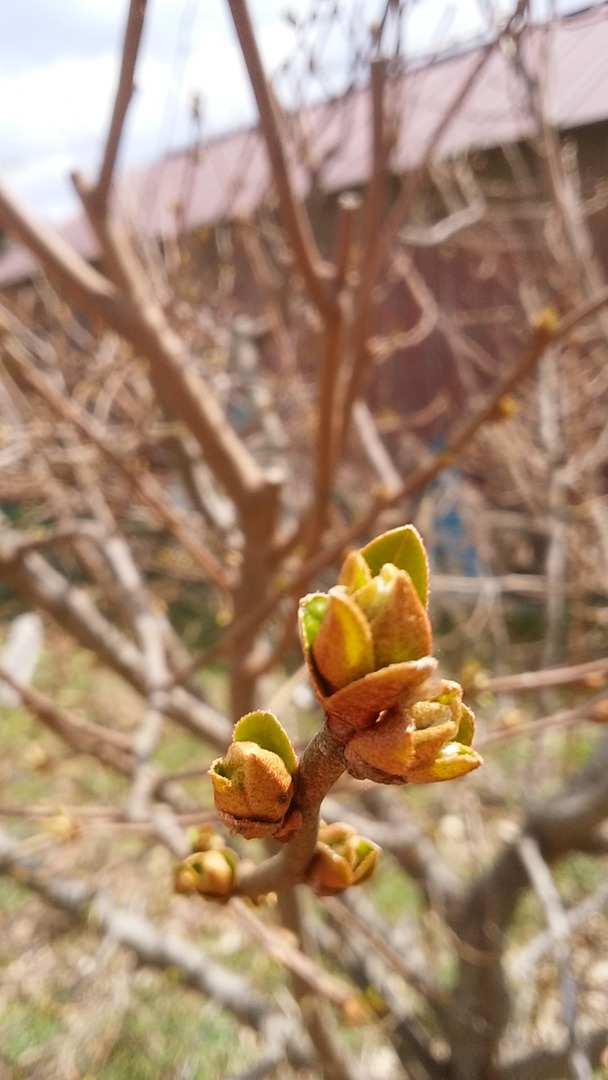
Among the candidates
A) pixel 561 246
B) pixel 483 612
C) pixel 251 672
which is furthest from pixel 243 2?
pixel 483 612

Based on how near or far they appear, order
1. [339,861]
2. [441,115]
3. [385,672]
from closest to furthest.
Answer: [385,672] < [339,861] < [441,115]

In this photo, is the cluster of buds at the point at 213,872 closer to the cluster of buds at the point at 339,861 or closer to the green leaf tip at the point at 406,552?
the cluster of buds at the point at 339,861

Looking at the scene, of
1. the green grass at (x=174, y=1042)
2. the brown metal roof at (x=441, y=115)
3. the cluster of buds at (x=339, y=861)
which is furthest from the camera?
the green grass at (x=174, y=1042)

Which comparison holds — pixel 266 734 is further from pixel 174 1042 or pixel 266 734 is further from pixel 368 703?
pixel 174 1042

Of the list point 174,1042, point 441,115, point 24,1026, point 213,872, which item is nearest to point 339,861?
point 213,872

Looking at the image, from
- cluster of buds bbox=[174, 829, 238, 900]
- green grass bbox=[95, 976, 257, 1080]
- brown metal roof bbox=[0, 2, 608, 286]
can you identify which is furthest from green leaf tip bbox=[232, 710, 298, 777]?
green grass bbox=[95, 976, 257, 1080]

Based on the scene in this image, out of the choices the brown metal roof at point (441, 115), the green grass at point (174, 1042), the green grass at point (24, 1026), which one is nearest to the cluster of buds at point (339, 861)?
the brown metal roof at point (441, 115)
